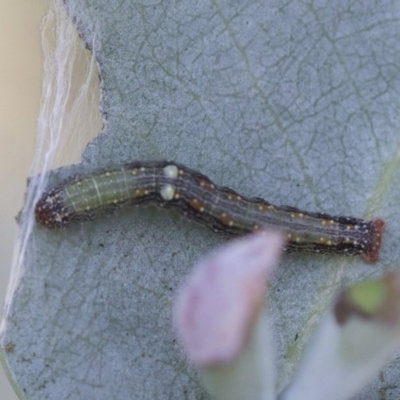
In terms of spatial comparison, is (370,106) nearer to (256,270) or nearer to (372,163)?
(372,163)

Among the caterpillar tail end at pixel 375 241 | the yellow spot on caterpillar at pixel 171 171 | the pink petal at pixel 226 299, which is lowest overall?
the pink petal at pixel 226 299

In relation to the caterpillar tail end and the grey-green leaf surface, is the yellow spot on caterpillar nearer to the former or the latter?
the grey-green leaf surface

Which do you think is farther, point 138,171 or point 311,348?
point 138,171

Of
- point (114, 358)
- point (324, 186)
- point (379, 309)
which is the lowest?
point (114, 358)

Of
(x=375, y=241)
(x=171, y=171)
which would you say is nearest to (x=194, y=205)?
(x=171, y=171)

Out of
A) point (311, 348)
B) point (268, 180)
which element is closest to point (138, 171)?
point (268, 180)

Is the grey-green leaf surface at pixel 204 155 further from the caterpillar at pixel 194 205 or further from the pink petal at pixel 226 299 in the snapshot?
the pink petal at pixel 226 299

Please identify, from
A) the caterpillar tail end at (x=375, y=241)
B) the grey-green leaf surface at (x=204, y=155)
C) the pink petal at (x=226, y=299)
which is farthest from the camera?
the caterpillar tail end at (x=375, y=241)

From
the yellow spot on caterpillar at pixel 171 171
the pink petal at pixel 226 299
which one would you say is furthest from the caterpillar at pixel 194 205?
the pink petal at pixel 226 299
